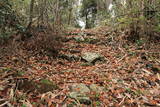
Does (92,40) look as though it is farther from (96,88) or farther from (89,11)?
(89,11)

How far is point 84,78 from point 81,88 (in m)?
0.57

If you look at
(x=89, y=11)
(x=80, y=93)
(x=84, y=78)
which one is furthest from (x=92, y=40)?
(x=89, y=11)

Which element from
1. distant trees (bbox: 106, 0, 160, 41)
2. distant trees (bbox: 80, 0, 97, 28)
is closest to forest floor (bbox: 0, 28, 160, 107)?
distant trees (bbox: 106, 0, 160, 41)

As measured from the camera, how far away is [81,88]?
3.37m

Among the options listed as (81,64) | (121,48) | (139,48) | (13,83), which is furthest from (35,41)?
(139,48)

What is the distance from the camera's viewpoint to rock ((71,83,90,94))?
3283 millimetres

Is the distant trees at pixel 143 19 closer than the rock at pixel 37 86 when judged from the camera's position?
No

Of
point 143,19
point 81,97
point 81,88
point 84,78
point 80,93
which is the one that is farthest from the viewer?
point 143,19

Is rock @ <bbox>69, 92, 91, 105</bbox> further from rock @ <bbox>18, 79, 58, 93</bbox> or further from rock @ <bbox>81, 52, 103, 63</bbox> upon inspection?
rock @ <bbox>81, 52, 103, 63</bbox>

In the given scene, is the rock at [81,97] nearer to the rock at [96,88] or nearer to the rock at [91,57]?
the rock at [96,88]

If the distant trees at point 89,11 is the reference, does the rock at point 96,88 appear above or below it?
below

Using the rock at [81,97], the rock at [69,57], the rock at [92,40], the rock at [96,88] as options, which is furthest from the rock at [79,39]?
the rock at [81,97]

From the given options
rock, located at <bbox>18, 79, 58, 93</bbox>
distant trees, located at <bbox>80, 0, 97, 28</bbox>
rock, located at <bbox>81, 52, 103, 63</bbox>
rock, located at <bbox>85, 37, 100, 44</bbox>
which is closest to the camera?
rock, located at <bbox>18, 79, 58, 93</bbox>

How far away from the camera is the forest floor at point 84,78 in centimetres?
297
